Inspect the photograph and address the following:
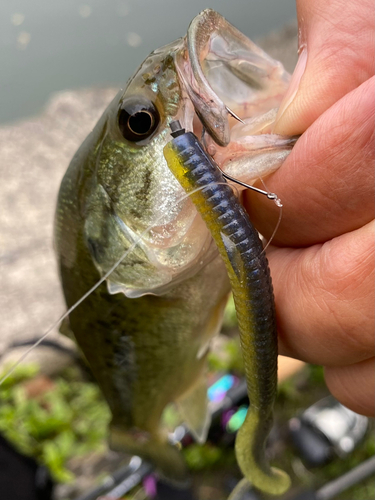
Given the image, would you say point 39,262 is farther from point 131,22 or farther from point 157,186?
point 157,186

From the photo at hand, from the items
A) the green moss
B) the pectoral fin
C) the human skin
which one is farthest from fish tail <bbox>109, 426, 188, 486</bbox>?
the green moss

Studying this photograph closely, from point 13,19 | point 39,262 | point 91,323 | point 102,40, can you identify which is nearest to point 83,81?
point 102,40

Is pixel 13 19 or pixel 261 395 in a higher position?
pixel 13 19

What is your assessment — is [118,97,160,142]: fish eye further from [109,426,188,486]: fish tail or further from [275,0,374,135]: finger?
[109,426,188,486]: fish tail

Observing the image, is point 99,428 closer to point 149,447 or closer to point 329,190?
point 149,447

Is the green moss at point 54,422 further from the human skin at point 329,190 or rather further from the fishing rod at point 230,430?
the human skin at point 329,190

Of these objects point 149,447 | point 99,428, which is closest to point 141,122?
point 149,447
